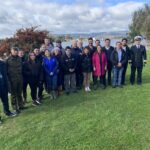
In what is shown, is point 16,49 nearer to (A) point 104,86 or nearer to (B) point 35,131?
(B) point 35,131

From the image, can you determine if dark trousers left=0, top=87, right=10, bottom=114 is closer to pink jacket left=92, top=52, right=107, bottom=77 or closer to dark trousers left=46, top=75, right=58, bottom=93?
dark trousers left=46, top=75, right=58, bottom=93

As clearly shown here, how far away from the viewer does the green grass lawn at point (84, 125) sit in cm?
694

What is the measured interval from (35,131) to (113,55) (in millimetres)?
5325

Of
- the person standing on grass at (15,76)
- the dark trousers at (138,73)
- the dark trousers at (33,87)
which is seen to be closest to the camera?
the person standing on grass at (15,76)

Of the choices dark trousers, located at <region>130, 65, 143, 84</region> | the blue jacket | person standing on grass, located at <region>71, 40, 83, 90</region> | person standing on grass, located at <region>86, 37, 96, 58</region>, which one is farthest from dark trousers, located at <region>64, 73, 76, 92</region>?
dark trousers, located at <region>130, 65, 143, 84</region>

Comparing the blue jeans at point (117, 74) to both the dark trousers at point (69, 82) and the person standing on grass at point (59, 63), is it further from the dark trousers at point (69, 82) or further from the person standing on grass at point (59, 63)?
the person standing on grass at point (59, 63)

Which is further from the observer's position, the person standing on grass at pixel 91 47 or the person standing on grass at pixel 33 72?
the person standing on grass at pixel 91 47

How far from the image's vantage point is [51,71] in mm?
11008

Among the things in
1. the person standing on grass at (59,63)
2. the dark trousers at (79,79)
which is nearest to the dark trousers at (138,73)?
the dark trousers at (79,79)

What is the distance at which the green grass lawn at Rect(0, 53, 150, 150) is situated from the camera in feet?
22.8

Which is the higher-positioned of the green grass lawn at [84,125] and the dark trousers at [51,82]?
the dark trousers at [51,82]

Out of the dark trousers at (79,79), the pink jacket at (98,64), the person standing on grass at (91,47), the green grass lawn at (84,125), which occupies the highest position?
the person standing on grass at (91,47)

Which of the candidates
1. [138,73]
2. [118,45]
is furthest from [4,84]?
[138,73]

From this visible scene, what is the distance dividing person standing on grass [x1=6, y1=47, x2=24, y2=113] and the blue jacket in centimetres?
139
